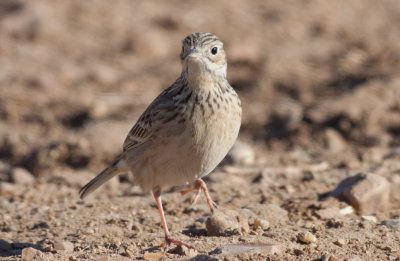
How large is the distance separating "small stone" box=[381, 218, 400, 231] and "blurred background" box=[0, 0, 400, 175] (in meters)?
2.96

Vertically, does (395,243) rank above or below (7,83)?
below

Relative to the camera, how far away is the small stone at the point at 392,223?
19.8 feet

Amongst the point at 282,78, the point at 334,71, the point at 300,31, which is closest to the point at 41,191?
the point at 282,78

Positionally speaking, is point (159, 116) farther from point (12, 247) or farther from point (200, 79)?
point (12, 247)

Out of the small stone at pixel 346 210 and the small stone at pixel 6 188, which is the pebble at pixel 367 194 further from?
the small stone at pixel 6 188

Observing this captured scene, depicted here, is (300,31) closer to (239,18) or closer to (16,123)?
(239,18)

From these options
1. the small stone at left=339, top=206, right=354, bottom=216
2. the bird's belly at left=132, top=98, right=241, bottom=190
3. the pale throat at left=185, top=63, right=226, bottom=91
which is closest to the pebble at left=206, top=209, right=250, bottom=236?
the bird's belly at left=132, top=98, right=241, bottom=190

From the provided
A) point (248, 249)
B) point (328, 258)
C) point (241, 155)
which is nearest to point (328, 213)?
point (328, 258)

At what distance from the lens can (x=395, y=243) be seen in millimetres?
5641

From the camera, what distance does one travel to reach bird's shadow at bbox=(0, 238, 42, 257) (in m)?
5.95

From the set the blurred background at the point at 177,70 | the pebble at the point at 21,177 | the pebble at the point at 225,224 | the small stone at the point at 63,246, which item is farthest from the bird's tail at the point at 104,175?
the blurred background at the point at 177,70

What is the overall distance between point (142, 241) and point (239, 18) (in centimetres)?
931

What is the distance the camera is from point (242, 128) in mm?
10148

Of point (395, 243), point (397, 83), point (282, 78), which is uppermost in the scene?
point (282, 78)
